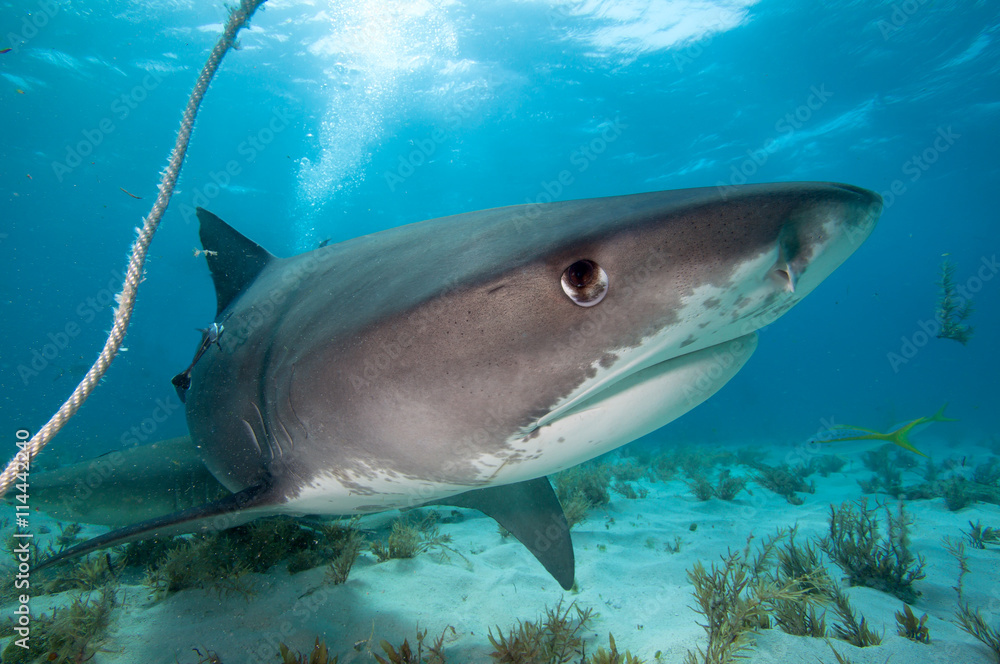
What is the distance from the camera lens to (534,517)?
3258 millimetres

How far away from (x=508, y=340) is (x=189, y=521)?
2.04 meters

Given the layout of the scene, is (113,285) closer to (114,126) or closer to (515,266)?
(114,126)

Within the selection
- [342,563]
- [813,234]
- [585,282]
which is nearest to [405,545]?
[342,563]

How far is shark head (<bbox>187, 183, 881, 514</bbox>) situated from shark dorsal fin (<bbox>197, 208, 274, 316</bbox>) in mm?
1426

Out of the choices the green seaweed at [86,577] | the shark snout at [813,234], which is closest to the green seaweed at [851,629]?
the shark snout at [813,234]

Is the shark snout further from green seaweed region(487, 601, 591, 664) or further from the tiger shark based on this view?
green seaweed region(487, 601, 591, 664)

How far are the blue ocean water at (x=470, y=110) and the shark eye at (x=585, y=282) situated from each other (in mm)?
11083

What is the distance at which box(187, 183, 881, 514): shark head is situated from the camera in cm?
131

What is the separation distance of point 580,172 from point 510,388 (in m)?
29.5

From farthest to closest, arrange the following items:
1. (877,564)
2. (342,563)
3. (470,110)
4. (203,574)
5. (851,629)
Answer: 1. (470,110)
2. (877,564)
3. (342,563)
4. (203,574)
5. (851,629)

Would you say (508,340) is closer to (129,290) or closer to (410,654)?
(129,290)

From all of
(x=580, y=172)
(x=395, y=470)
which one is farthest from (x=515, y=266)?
(x=580, y=172)

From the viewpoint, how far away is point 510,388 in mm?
1529

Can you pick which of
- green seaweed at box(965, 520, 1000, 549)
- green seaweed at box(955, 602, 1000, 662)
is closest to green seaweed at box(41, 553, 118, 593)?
green seaweed at box(955, 602, 1000, 662)
